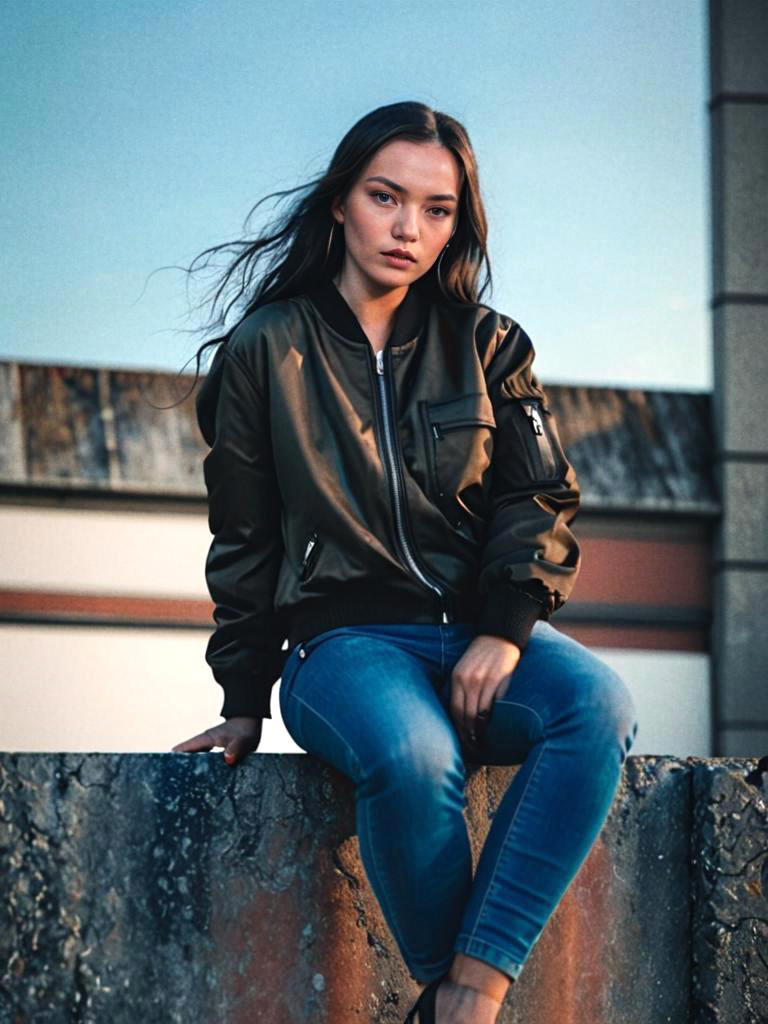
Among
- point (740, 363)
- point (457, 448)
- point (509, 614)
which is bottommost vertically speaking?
point (509, 614)

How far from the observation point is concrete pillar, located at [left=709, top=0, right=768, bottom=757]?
22.6ft

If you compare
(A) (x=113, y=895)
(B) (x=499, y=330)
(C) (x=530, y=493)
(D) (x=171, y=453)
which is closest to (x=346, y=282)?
(B) (x=499, y=330)

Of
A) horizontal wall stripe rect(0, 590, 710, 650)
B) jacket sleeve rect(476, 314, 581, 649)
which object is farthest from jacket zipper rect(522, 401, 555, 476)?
horizontal wall stripe rect(0, 590, 710, 650)

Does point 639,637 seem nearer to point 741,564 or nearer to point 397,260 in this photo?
point 741,564

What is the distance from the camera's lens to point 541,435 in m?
2.31

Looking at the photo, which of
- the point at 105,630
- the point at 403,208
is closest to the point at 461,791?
the point at 403,208

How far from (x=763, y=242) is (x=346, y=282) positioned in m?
5.32

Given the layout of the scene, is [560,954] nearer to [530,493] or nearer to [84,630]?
[530,493]

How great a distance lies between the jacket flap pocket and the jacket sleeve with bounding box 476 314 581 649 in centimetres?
6

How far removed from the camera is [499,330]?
238cm

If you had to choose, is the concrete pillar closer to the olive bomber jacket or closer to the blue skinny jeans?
the olive bomber jacket

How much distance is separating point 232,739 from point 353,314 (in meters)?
0.71

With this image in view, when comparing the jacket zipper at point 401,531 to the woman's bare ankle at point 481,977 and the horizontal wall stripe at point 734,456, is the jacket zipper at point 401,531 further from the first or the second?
the horizontal wall stripe at point 734,456

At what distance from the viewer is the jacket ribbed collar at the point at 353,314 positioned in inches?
90.5
